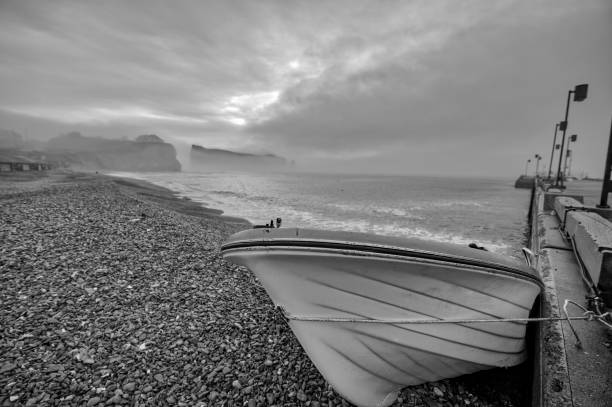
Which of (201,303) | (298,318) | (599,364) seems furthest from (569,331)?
(201,303)

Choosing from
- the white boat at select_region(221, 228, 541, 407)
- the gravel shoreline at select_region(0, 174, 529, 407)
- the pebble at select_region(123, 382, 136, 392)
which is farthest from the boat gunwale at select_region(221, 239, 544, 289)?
the pebble at select_region(123, 382, 136, 392)

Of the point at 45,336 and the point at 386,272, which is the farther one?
the point at 45,336

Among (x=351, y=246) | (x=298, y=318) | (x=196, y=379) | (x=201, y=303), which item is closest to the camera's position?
(x=351, y=246)

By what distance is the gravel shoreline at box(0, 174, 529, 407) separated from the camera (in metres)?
3.35

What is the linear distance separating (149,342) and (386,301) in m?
3.46

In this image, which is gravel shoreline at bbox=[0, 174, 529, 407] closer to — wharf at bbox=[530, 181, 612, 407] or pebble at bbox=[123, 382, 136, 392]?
pebble at bbox=[123, 382, 136, 392]

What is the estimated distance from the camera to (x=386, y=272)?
9.59 ft

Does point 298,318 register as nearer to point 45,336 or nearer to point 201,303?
point 201,303

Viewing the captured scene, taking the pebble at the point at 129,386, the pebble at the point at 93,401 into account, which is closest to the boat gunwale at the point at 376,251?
the pebble at the point at 129,386

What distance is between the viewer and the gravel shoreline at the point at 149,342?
335 centimetres

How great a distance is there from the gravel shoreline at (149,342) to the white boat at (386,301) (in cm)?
52

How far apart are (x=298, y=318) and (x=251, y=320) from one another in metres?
1.86

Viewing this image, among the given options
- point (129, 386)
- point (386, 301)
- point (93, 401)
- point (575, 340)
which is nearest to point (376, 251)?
point (386, 301)

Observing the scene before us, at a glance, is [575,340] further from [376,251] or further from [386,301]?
[376,251]
